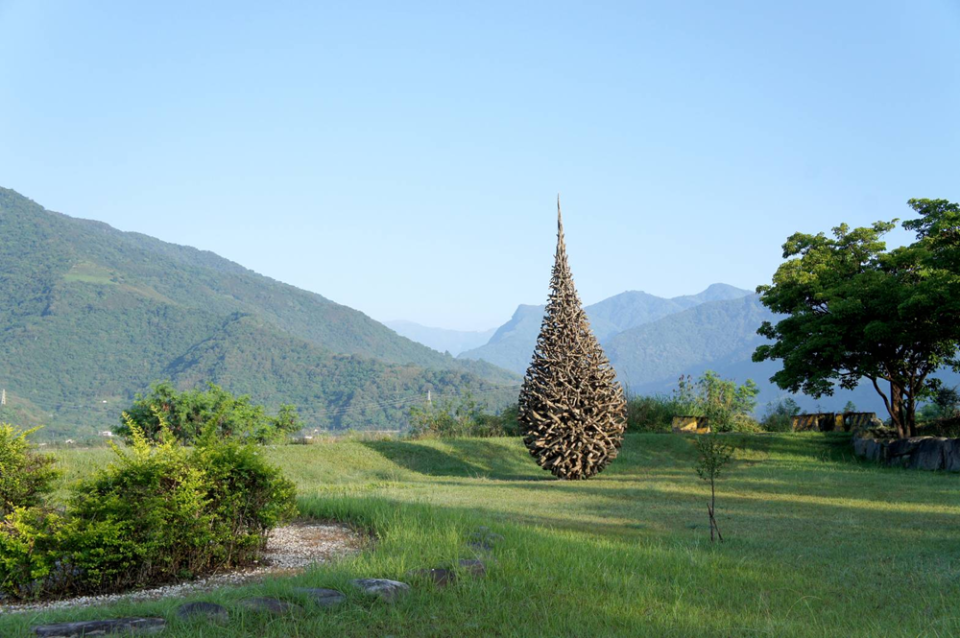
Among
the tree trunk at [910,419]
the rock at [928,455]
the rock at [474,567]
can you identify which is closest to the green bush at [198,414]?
the rock at [474,567]

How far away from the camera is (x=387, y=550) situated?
7.20 metres

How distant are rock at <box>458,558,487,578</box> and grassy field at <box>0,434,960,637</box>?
0.10m

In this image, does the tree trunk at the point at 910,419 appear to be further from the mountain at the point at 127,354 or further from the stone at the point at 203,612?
the mountain at the point at 127,354

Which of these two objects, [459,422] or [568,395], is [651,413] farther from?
[568,395]

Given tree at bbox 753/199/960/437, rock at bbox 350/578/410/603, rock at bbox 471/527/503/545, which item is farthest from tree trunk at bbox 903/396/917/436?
rock at bbox 350/578/410/603

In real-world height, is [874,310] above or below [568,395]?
above

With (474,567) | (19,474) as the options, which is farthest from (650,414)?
(19,474)

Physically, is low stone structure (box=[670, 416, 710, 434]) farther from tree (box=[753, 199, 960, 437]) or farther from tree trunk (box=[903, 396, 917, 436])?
tree trunk (box=[903, 396, 917, 436])

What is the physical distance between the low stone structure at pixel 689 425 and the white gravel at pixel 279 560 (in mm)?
16416

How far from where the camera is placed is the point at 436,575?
622cm

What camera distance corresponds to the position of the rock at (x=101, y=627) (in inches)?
181

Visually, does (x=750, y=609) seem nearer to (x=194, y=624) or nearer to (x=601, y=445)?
(x=194, y=624)

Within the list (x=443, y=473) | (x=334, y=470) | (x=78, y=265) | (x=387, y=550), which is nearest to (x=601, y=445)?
(x=443, y=473)

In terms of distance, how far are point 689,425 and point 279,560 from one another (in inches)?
723
